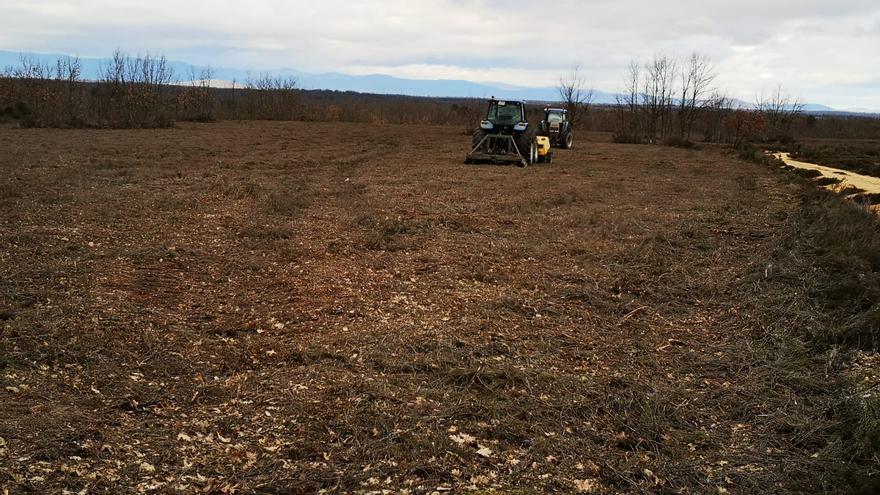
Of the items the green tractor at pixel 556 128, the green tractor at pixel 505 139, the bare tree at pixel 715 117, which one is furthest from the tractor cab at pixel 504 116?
the bare tree at pixel 715 117

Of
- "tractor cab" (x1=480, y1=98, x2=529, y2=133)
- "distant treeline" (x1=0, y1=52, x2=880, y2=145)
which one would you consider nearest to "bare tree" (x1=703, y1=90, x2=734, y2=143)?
"distant treeline" (x1=0, y1=52, x2=880, y2=145)

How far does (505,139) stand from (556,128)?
943cm

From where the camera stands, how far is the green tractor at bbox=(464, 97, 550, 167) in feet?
62.8

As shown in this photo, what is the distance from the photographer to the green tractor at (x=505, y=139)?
19.1 metres

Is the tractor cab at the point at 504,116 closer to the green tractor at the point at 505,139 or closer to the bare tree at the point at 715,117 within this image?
the green tractor at the point at 505,139

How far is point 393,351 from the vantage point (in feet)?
16.2

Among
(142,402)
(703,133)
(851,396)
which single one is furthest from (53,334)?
(703,133)

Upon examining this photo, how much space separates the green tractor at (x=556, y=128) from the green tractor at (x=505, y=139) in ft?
27.7

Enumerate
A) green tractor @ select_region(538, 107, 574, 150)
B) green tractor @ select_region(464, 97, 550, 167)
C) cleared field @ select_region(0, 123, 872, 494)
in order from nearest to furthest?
cleared field @ select_region(0, 123, 872, 494) → green tractor @ select_region(464, 97, 550, 167) → green tractor @ select_region(538, 107, 574, 150)

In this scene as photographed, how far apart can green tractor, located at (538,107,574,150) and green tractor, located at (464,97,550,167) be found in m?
8.45

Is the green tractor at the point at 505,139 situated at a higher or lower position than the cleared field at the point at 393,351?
higher

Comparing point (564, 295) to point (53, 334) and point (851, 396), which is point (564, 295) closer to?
point (851, 396)

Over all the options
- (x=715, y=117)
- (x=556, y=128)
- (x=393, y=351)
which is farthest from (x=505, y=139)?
(x=715, y=117)

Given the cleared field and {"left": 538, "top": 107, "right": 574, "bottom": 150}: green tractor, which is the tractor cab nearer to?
{"left": 538, "top": 107, "right": 574, "bottom": 150}: green tractor
